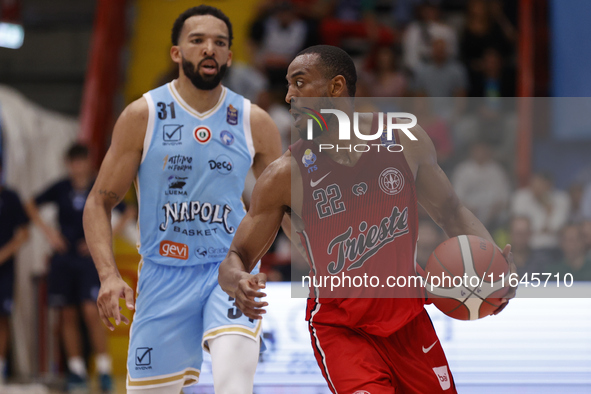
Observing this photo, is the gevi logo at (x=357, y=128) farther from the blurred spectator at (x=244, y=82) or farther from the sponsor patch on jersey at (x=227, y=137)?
the blurred spectator at (x=244, y=82)

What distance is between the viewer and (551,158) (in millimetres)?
8914

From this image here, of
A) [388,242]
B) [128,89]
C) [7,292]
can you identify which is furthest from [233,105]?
[128,89]

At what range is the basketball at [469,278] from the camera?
3146 mm

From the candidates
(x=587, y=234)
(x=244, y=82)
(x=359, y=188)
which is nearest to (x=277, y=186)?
(x=359, y=188)

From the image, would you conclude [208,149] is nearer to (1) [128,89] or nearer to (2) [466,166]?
(2) [466,166]

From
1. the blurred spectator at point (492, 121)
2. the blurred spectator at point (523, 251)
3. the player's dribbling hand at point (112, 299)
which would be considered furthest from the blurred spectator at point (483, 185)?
the player's dribbling hand at point (112, 299)

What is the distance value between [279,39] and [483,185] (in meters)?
3.72

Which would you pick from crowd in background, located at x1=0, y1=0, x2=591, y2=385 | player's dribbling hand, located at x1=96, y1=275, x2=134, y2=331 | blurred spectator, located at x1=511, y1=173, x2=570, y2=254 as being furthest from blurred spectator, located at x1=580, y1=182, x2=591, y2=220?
player's dribbling hand, located at x1=96, y1=275, x2=134, y2=331

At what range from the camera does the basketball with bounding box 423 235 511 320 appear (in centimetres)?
315

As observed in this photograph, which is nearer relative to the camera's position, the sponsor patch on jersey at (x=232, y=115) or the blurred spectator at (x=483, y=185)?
the sponsor patch on jersey at (x=232, y=115)

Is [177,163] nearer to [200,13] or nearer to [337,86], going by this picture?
[200,13]

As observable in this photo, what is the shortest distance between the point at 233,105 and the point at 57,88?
8652mm

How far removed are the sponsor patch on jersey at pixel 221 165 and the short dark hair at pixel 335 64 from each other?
0.98 metres

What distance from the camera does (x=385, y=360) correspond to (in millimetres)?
3115
